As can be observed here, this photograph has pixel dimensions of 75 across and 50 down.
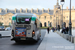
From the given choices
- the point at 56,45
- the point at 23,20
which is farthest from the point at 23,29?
the point at 56,45

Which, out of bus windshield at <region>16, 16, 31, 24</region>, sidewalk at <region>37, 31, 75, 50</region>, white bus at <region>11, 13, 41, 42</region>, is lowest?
sidewalk at <region>37, 31, 75, 50</region>

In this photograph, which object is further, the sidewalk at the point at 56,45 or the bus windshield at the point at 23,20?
the bus windshield at the point at 23,20

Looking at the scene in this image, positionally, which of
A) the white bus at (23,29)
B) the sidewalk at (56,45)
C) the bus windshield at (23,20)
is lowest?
the sidewalk at (56,45)

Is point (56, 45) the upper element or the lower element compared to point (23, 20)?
lower

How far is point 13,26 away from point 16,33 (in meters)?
0.63

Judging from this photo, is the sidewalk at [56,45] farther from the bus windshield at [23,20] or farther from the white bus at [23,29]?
the bus windshield at [23,20]

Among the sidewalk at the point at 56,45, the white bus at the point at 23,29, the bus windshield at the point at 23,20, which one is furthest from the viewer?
the bus windshield at the point at 23,20

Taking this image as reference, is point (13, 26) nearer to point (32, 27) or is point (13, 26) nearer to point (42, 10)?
point (32, 27)

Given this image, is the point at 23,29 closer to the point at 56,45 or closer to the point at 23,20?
the point at 23,20

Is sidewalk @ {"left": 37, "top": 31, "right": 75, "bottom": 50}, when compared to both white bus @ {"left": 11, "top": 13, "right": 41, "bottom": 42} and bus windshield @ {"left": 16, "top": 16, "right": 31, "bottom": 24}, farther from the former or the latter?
bus windshield @ {"left": 16, "top": 16, "right": 31, "bottom": 24}

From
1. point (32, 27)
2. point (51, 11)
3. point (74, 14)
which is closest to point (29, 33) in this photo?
point (32, 27)

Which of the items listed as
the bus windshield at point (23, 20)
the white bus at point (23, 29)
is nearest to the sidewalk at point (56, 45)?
the white bus at point (23, 29)

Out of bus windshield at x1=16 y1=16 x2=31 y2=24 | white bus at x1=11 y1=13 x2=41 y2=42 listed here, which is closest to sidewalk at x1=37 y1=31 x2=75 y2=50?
white bus at x1=11 y1=13 x2=41 y2=42

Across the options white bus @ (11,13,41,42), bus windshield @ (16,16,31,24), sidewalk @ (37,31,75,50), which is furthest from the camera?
bus windshield @ (16,16,31,24)
